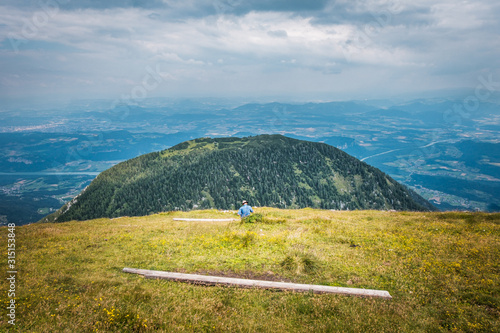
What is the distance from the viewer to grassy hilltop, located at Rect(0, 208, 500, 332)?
1022cm

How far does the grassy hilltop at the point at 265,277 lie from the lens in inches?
402

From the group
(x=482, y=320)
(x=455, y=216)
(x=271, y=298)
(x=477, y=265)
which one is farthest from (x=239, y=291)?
(x=455, y=216)

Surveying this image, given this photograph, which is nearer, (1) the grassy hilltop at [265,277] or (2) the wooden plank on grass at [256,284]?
(1) the grassy hilltop at [265,277]

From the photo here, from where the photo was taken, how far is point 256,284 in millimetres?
13086

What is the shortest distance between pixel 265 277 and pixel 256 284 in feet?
4.32

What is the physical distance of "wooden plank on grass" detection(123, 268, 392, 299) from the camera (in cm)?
1227

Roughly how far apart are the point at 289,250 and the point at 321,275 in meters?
3.35

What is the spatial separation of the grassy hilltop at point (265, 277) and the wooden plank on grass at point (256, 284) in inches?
14.7

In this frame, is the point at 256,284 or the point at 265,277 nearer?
the point at 256,284

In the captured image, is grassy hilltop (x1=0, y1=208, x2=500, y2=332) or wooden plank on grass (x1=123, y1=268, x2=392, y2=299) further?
wooden plank on grass (x1=123, y1=268, x2=392, y2=299)

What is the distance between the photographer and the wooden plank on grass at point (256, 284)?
12.3 m

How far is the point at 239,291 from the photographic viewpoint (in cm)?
1271

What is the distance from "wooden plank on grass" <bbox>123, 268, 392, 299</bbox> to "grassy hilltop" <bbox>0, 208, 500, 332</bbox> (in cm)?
37

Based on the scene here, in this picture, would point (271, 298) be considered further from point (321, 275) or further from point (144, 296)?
point (144, 296)
